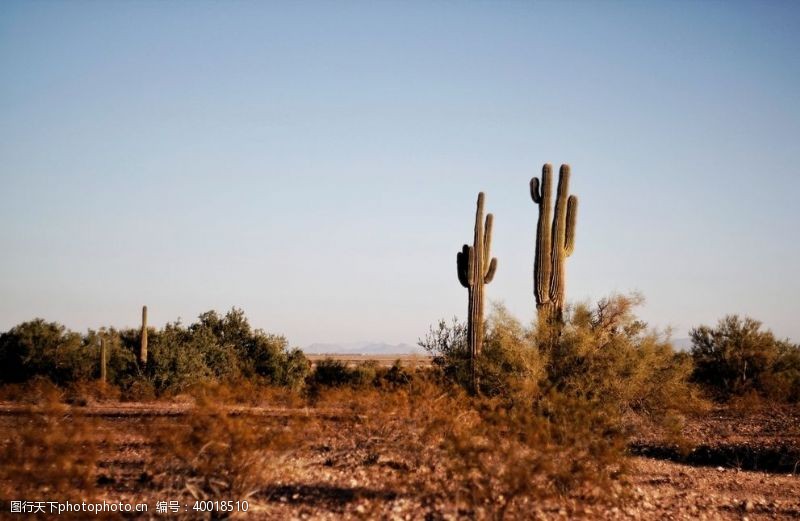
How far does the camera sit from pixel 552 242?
723 inches

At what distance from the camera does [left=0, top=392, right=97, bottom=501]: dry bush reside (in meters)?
7.44

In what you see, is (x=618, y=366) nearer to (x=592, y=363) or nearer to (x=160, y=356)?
(x=592, y=363)

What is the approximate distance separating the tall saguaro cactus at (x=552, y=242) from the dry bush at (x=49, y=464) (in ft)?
38.6

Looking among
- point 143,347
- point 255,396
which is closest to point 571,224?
point 255,396

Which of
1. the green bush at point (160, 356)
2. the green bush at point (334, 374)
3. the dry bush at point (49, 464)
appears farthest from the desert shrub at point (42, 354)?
the dry bush at point (49, 464)

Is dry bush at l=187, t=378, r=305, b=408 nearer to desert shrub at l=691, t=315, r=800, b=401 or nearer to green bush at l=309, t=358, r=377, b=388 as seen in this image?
green bush at l=309, t=358, r=377, b=388

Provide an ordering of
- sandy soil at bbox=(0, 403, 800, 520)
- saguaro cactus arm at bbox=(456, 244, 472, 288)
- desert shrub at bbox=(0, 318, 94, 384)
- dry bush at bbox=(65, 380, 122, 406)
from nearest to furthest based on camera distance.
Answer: sandy soil at bbox=(0, 403, 800, 520)
saguaro cactus arm at bbox=(456, 244, 472, 288)
dry bush at bbox=(65, 380, 122, 406)
desert shrub at bbox=(0, 318, 94, 384)

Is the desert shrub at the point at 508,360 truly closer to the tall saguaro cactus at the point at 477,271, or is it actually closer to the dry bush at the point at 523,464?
the tall saguaro cactus at the point at 477,271

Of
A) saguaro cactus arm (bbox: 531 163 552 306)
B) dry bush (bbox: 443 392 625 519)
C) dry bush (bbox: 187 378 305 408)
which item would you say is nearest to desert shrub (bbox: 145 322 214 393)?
dry bush (bbox: 187 378 305 408)

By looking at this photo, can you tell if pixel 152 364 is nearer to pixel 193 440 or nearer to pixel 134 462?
pixel 134 462

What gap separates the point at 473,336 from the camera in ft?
61.4

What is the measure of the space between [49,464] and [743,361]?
26.2m

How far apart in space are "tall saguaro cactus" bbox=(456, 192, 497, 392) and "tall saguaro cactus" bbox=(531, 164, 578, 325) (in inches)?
65.6

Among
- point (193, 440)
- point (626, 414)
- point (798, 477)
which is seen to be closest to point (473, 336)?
point (626, 414)
